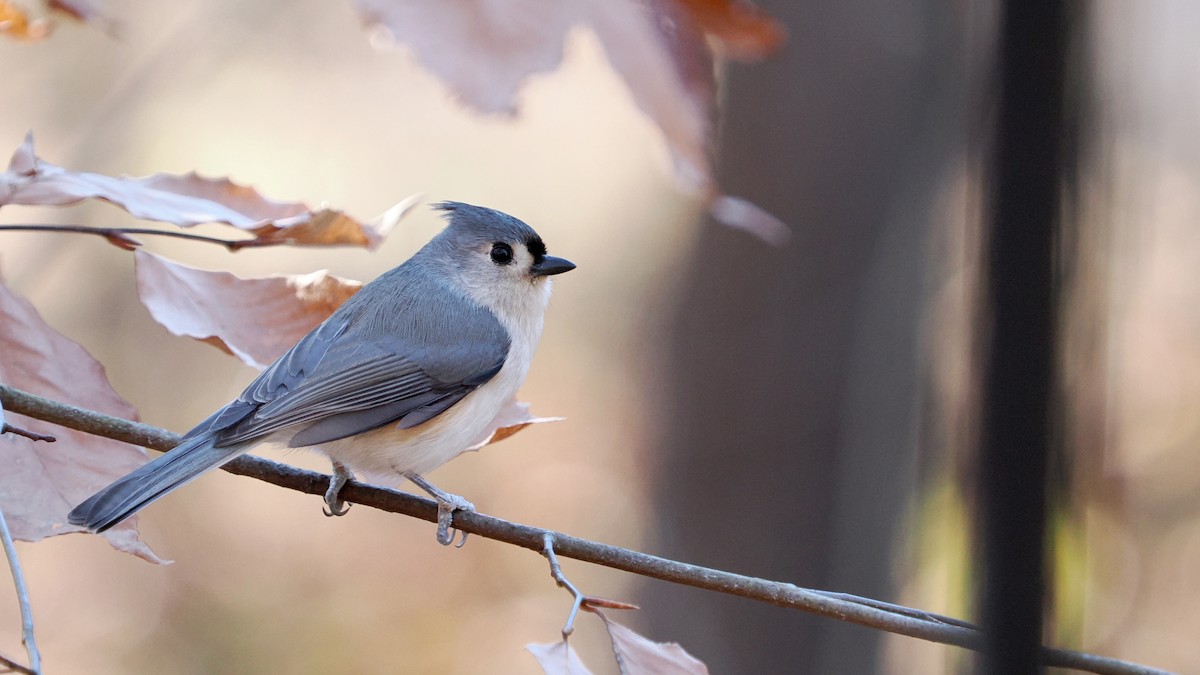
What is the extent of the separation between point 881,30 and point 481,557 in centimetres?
296

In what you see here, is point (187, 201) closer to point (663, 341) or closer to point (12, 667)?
point (12, 667)

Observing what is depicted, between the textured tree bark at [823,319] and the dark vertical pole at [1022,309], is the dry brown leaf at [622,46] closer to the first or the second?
the dark vertical pole at [1022,309]

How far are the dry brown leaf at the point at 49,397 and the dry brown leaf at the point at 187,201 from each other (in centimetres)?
18

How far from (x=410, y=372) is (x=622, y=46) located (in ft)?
2.72

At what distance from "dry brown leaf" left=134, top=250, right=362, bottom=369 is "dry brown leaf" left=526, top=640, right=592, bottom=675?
1.63ft

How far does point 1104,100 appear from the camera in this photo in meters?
0.44

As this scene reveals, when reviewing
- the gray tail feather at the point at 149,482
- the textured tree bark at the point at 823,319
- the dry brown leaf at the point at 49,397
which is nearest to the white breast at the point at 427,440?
the gray tail feather at the point at 149,482

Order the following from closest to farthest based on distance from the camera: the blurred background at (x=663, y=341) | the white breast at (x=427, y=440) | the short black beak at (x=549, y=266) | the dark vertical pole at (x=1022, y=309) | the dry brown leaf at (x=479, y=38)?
the dark vertical pole at (x=1022, y=309) < the dry brown leaf at (x=479, y=38) < the white breast at (x=427, y=440) < the short black beak at (x=549, y=266) < the blurred background at (x=663, y=341)

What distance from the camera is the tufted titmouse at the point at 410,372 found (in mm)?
1426

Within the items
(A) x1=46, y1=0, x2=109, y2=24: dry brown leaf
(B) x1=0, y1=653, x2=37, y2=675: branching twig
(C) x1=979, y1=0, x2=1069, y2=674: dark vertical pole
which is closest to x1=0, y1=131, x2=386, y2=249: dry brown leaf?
(A) x1=46, y1=0, x2=109, y2=24: dry brown leaf

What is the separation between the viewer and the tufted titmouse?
143cm

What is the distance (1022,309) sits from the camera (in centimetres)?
37

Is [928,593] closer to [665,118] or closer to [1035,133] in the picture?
[665,118]

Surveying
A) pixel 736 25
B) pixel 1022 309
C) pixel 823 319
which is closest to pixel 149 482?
pixel 736 25
